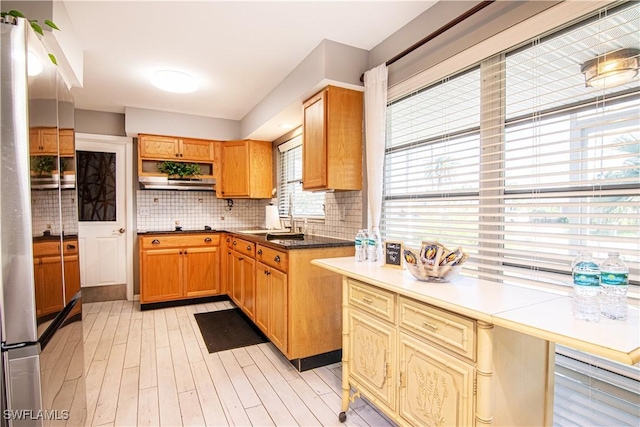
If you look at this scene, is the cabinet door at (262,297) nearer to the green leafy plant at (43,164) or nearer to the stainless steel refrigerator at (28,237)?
the stainless steel refrigerator at (28,237)

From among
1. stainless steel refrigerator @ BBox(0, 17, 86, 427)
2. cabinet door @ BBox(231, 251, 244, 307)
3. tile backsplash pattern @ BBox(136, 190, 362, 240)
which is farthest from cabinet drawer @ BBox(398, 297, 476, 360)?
cabinet door @ BBox(231, 251, 244, 307)

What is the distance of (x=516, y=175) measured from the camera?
5.53 feet

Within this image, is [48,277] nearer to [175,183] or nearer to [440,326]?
[440,326]

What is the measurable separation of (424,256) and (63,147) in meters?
1.77

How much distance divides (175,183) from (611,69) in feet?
14.3

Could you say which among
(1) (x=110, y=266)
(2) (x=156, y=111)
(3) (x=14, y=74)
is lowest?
(1) (x=110, y=266)

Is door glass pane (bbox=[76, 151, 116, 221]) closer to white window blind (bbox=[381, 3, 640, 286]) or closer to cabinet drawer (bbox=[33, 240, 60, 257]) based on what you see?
cabinet drawer (bbox=[33, 240, 60, 257])

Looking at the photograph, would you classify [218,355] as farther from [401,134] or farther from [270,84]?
[270,84]

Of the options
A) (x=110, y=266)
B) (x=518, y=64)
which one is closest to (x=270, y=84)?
(x=518, y=64)

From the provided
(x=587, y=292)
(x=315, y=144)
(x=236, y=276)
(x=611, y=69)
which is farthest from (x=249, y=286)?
(x=611, y=69)

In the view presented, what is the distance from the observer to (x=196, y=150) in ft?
14.9

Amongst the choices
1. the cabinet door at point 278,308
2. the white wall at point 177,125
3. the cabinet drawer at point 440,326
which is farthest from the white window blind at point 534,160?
the white wall at point 177,125

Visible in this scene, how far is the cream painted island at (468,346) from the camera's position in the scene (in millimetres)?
1042

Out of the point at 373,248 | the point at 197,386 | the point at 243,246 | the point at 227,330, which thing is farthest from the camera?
the point at 243,246
